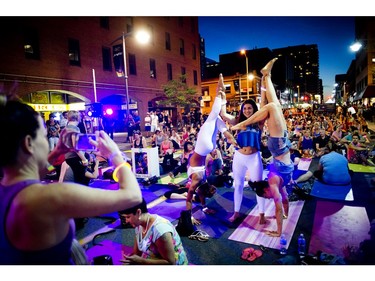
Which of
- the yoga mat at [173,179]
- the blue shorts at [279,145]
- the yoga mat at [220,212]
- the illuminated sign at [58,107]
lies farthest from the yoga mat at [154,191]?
the illuminated sign at [58,107]

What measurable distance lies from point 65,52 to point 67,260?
55.1ft

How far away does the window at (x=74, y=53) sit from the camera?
52.7 feet

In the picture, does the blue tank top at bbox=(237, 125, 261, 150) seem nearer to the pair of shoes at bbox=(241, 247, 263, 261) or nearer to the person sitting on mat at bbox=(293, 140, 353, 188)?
the pair of shoes at bbox=(241, 247, 263, 261)

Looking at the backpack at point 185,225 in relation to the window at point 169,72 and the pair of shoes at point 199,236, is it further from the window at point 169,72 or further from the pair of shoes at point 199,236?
the window at point 169,72

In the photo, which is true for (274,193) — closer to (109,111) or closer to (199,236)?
(199,236)

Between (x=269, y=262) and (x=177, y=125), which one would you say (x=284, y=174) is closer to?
(x=269, y=262)

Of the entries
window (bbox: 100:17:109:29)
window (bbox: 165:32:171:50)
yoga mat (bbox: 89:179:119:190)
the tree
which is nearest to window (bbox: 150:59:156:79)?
the tree

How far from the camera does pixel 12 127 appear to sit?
4.40 feet

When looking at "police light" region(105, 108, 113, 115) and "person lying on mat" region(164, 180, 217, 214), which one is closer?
"person lying on mat" region(164, 180, 217, 214)

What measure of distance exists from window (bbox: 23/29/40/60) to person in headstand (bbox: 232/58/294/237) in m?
14.2

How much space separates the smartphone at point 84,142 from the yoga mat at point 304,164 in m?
7.77

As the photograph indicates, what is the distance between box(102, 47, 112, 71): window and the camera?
A: 18.4 meters
